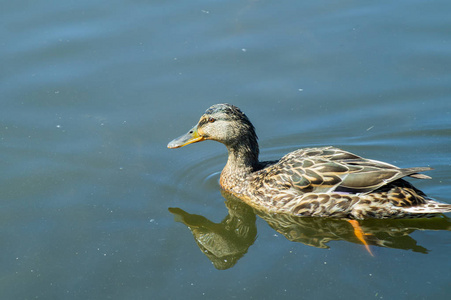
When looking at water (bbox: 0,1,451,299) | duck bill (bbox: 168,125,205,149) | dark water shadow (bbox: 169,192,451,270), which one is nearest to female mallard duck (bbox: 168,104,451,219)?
duck bill (bbox: 168,125,205,149)

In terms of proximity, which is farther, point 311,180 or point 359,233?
point 311,180

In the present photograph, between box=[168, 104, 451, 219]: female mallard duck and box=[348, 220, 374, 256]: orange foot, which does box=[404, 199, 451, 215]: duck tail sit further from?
box=[348, 220, 374, 256]: orange foot

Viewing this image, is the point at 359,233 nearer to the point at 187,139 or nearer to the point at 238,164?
the point at 238,164

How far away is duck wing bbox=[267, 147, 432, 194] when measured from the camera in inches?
289

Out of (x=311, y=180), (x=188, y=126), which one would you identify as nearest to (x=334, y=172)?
(x=311, y=180)

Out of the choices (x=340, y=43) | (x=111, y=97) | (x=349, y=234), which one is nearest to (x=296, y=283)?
(x=349, y=234)

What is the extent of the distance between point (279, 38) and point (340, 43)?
1.00m

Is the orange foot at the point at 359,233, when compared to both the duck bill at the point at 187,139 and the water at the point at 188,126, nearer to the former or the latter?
the water at the point at 188,126

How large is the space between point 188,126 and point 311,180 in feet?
7.66

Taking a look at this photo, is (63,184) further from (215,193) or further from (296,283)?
(296,283)

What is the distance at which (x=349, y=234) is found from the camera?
7.39 meters

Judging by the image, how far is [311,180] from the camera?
7.63m

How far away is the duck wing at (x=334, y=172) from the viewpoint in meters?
7.33

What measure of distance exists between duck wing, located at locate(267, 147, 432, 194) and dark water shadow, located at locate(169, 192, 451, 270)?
0.41 meters
